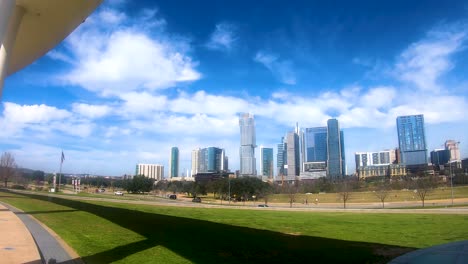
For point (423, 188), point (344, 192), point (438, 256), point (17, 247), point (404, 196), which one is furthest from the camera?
point (404, 196)

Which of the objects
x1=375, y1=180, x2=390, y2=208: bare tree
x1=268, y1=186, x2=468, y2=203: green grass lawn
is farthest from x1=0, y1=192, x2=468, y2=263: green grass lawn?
x1=268, y1=186, x2=468, y2=203: green grass lawn

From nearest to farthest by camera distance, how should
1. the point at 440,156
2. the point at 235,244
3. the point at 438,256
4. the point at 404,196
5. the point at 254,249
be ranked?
the point at 438,256 → the point at 254,249 → the point at 235,244 → the point at 404,196 → the point at 440,156

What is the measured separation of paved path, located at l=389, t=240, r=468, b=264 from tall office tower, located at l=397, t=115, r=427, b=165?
175m

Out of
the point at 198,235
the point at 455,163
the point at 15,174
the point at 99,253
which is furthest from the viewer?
the point at 455,163

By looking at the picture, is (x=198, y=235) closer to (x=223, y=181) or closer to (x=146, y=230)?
(x=146, y=230)

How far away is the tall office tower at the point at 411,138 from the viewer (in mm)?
176500

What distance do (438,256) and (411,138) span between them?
612 ft

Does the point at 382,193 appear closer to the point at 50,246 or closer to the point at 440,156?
the point at 50,246

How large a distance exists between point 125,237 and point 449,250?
12.1 m

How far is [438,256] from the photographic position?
12.3 meters

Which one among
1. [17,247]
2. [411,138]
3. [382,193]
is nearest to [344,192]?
[382,193]

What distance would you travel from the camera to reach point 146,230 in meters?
19.3

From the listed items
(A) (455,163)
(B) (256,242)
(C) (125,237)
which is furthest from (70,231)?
(A) (455,163)

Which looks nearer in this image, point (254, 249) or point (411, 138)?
point (254, 249)
